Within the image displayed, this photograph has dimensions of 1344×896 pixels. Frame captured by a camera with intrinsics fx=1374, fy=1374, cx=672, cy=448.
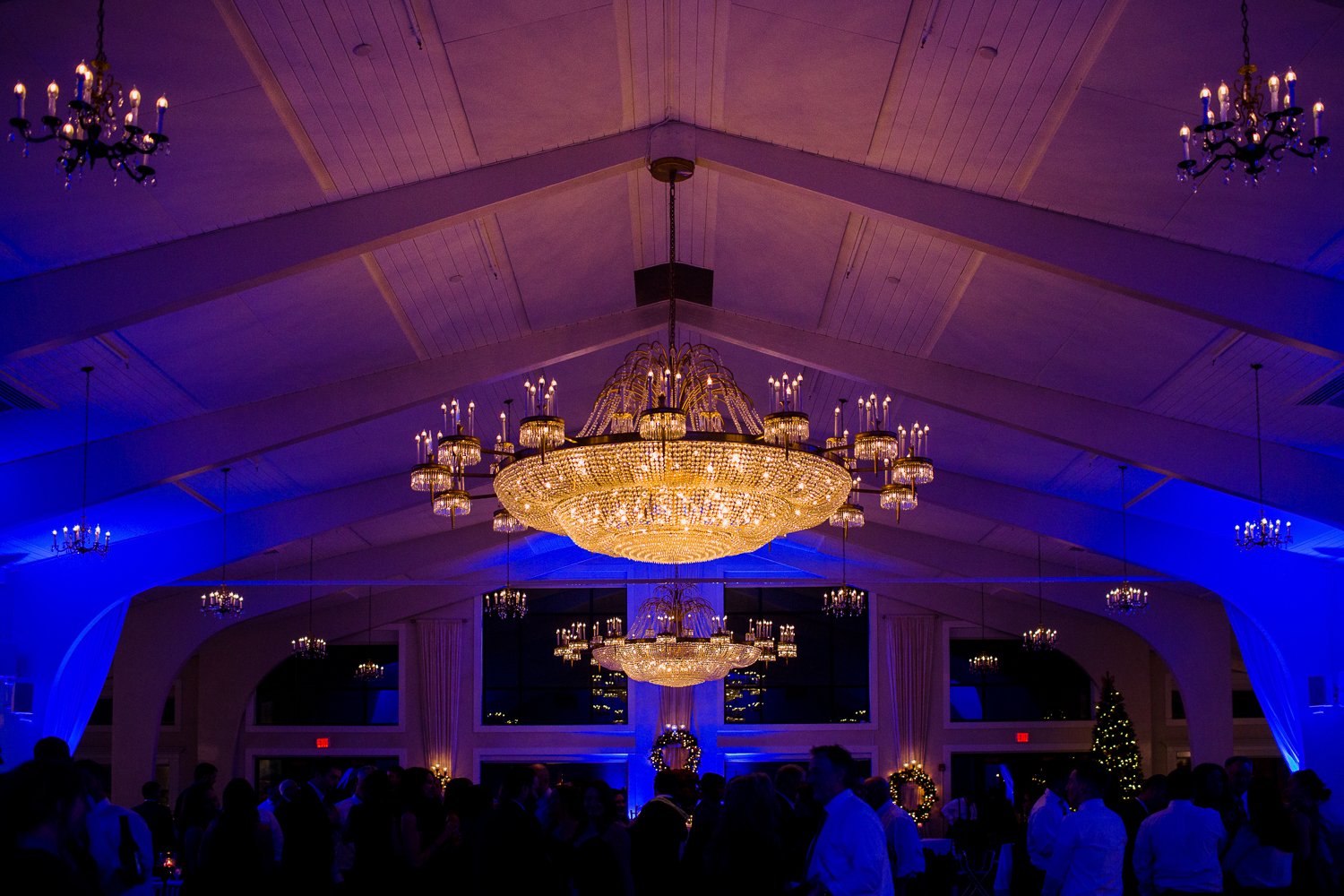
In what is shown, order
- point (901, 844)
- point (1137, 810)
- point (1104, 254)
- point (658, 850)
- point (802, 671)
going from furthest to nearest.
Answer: point (802, 671) < point (1137, 810) < point (1104, 254) < point (901, 844) < point (658, 850)

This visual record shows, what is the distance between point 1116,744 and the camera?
68.7 ft

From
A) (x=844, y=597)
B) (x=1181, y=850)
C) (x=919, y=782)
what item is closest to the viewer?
(x=1181, y=850)

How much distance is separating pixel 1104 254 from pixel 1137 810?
420cm

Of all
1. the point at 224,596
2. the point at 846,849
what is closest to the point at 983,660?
the point at 224,596

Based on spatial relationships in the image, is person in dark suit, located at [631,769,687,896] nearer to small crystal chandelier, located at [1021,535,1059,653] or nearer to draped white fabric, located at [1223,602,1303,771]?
draped white fabric, located at [1223,602,1303,771]

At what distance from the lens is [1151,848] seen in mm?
7172

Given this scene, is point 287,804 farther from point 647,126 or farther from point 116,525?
point 116,525

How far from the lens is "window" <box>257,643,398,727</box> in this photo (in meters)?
24.5

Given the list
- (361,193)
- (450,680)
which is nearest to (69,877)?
(361,193)

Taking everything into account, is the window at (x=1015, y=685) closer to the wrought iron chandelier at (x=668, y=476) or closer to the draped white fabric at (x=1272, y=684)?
the draped white fabric at (x=1272, y=684)

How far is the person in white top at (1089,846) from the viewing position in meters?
6.84

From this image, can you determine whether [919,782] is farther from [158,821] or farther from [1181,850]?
[1181,850]

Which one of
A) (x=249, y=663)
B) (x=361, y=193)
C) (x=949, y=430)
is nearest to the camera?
(x=361, y=193)

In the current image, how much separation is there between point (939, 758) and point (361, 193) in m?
18.1
